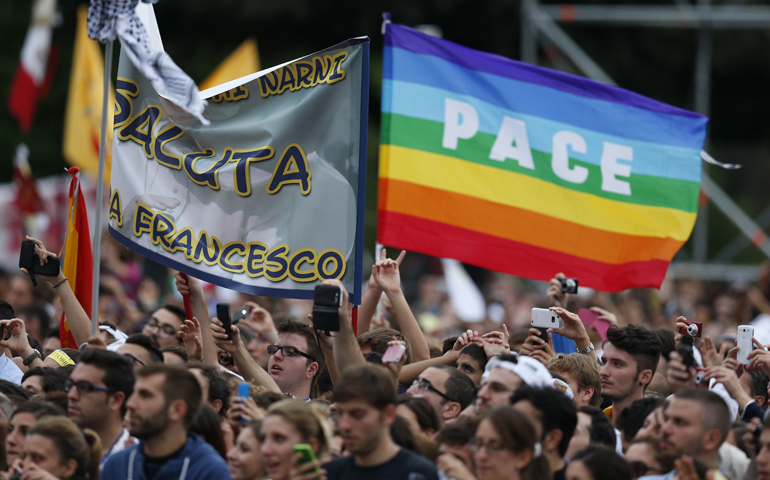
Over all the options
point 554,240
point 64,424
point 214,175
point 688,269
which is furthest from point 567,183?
point 688,269

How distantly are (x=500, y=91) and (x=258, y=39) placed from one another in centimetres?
2035

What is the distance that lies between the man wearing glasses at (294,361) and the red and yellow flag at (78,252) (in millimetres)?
1418

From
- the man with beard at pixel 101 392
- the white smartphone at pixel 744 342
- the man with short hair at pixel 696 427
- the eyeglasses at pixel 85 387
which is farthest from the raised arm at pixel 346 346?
the white smartphone at pixel 744 342

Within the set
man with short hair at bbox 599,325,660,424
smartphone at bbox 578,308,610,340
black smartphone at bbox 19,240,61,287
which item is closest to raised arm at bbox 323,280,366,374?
man with short hair at bbox 599,325,660,424

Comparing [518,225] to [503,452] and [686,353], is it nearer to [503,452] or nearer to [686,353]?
[686,353]

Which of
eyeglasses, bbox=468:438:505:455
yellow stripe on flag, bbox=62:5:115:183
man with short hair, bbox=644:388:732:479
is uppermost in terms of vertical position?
yellow stripe on flag, bbox=62:5:115:183

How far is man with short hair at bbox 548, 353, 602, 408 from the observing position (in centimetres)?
654

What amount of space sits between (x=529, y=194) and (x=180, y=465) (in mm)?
4467

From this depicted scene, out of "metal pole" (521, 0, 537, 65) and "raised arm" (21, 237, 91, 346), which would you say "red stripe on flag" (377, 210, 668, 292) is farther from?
"metal pole" (521, 0, 537, 65)

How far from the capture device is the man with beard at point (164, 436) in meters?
4.81

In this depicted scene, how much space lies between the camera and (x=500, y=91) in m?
8.61

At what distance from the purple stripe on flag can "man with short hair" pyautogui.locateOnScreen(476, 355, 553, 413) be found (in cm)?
357

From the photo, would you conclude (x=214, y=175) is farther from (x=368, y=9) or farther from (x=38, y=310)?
(x=368, y=9)

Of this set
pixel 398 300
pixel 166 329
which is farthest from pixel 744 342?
pixel 166 329
